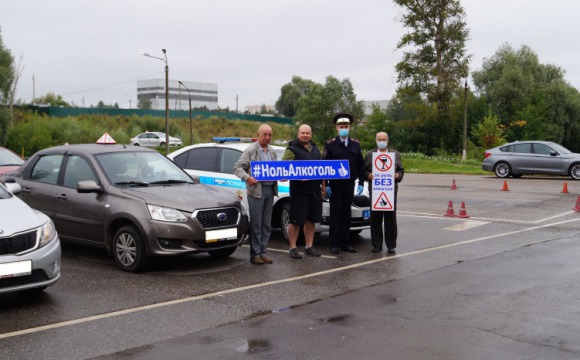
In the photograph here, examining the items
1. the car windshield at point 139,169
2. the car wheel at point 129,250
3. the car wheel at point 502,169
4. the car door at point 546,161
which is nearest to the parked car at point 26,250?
the car wheel at point 129,250

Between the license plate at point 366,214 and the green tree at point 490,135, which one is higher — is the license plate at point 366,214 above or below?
below

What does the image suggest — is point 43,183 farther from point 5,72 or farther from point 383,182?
point 5,72

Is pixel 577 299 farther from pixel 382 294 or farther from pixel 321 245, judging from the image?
pixel 321 245

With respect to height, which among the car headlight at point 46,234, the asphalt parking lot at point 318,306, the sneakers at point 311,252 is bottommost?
the asphalt parking lot at point 318,306

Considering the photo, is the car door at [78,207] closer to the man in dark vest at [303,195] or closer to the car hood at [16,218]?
the car hood at [16,218]

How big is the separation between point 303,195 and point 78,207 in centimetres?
325

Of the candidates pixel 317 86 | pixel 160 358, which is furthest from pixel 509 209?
pixel 317 86

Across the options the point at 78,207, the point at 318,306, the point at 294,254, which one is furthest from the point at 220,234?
the point at 318,306

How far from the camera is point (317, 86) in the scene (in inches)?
3418

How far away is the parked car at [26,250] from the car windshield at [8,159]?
7.42 metres

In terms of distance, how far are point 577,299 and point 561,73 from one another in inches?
2525

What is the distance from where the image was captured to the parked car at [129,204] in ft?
26.6

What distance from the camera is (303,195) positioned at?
9227mm

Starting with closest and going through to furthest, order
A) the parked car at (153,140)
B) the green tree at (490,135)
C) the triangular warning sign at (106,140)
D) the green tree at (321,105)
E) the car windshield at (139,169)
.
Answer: the car windshield at (139,169) → the triangular warning sign at (106,140) → the green tree at (490,135) → the parked car at (153,140) → the green tree at (321,105)
